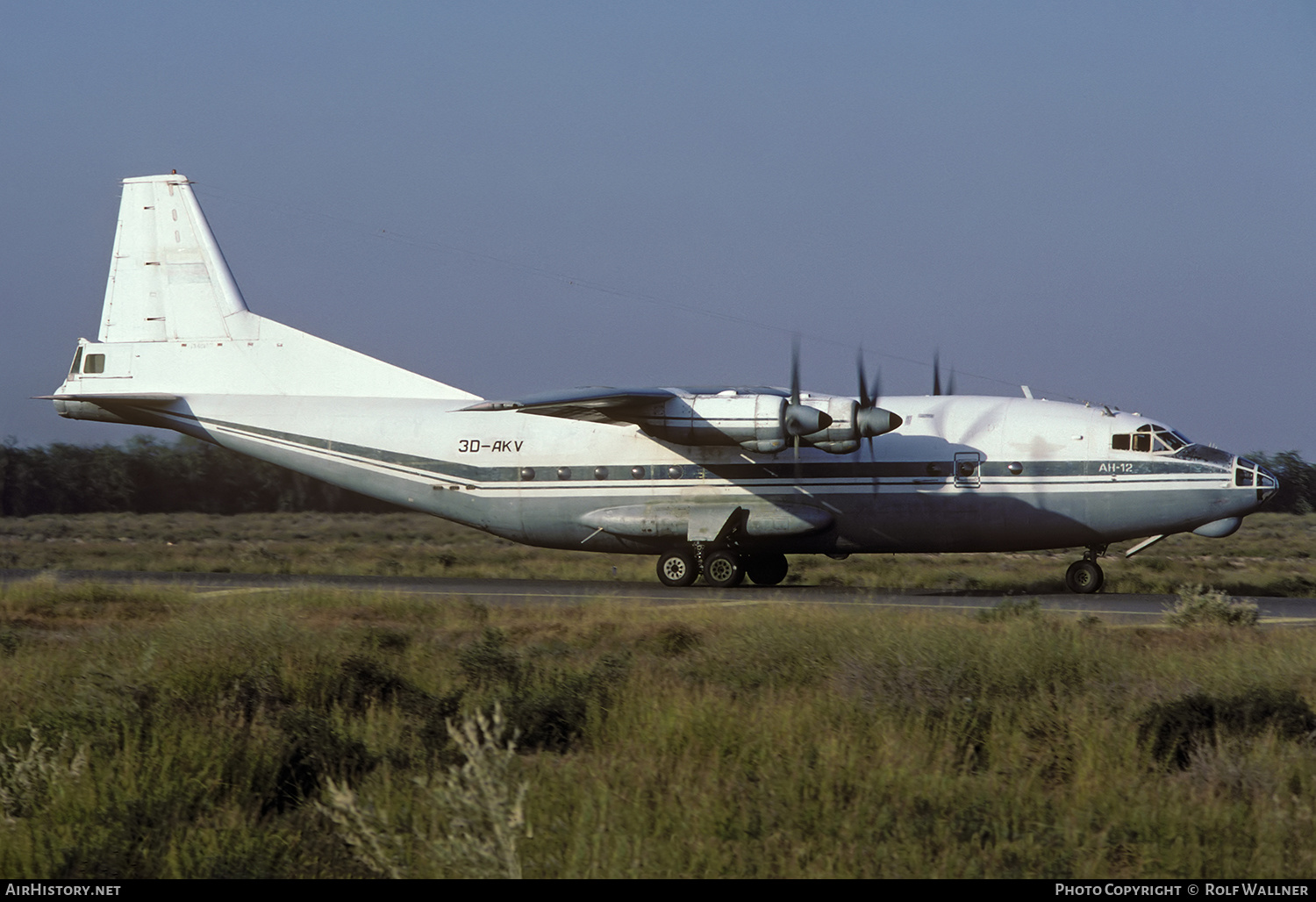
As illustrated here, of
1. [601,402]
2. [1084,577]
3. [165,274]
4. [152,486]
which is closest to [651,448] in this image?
[601,402]

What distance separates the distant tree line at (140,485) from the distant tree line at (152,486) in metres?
0.05

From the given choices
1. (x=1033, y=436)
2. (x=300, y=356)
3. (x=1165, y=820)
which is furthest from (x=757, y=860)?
(x=300, y=356)

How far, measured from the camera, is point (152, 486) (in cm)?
6888

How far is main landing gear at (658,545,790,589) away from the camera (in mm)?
23250

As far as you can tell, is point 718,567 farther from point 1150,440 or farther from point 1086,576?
point 1150,440

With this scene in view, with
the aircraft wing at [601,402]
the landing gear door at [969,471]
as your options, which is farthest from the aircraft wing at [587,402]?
the landing gear door at [969,471]

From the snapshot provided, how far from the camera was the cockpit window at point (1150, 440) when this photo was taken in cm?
2166

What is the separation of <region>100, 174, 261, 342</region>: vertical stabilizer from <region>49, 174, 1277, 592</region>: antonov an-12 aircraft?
0.04 m

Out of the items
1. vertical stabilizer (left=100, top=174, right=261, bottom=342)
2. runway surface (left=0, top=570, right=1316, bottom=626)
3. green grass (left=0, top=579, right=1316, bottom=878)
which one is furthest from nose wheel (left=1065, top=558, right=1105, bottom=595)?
vertical stabilizer (left=100, top=174, right=261, bottom=342)

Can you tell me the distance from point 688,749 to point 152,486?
68.3 m

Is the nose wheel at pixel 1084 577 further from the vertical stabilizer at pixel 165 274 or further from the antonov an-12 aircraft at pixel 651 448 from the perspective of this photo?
the vertical stabilizer at pixel 165 274

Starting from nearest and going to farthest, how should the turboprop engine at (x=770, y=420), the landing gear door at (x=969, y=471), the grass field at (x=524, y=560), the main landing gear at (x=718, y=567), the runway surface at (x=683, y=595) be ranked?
the runway surface at (x=683, y=595)
the turboprop engine at (x=770, y=420)
the landing gear door at (x=969, y=471)
the main landing gear at (x=718, y=567)
the grass field at (x=524, y=560)

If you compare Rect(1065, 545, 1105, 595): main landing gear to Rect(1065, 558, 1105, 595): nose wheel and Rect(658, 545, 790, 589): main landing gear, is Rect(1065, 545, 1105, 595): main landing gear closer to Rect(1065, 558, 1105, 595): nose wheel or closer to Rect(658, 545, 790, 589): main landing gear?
Rect(1065, 558, 1105, 595): nose wheel

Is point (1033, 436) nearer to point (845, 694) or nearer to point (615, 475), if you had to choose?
point (615, 475)
